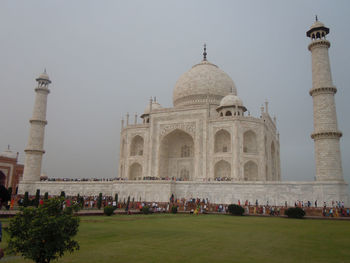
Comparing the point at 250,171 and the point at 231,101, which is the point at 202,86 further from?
the point at 250,171

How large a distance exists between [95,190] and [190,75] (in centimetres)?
1565

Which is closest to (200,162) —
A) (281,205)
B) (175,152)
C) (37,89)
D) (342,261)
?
(175,152)

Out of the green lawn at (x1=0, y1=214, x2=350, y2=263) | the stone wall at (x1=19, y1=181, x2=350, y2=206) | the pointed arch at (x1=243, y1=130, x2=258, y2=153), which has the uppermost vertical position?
the pointed arch at (x1=243, y1=130, x2=258, y2=153)

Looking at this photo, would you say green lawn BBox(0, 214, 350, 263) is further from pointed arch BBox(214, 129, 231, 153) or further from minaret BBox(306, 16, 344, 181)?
pointed arch BBox(214, 129, 231, 153)

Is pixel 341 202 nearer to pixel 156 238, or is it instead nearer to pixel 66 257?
pixel 156 238

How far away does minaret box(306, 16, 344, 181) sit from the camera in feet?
61.2

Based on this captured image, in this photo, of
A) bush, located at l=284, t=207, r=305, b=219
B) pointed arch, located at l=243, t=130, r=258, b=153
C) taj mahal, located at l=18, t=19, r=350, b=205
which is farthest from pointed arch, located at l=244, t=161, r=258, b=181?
bush, located at l=284, t=207, r=305, b=219

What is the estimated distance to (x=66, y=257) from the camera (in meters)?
5.59

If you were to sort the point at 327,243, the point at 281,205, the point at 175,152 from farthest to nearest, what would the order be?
the point at 175,152 → the point at 281,205 → the point at 327,243

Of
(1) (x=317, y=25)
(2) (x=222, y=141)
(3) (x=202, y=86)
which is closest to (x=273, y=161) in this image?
(2) (x=222, y=141)

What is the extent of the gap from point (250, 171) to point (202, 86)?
34.4 ft

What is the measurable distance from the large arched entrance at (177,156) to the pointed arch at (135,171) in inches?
104

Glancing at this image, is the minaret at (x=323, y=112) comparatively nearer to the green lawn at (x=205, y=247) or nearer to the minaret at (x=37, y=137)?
the green lawn at (x=205, y=247)

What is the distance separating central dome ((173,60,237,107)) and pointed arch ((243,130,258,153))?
17.6 ft
